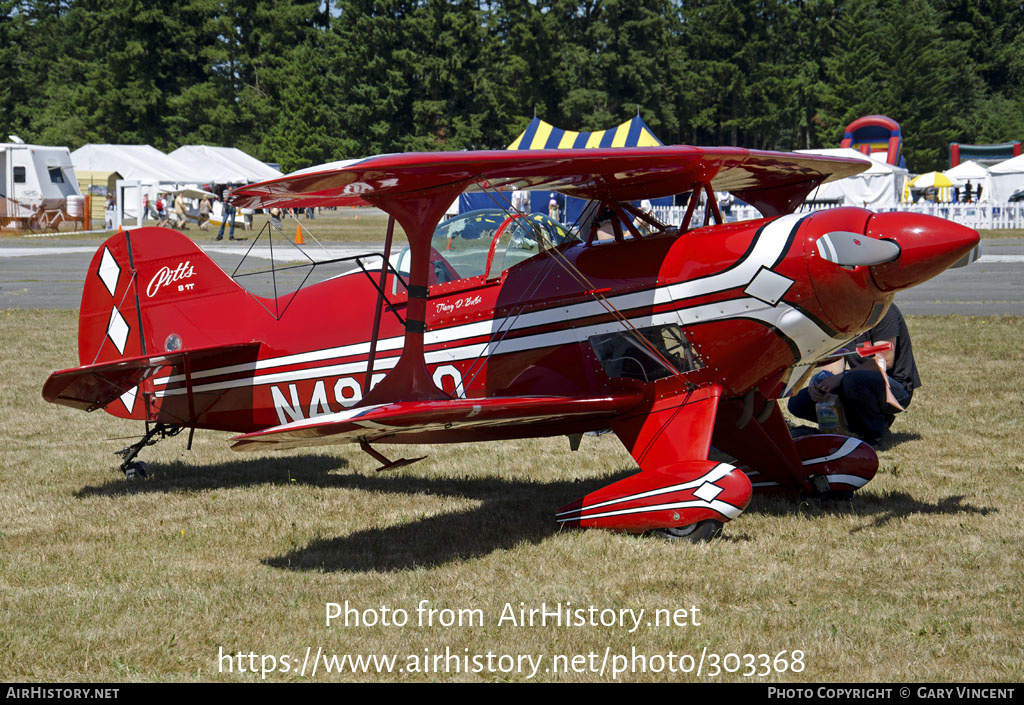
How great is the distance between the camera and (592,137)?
33219 millimetres

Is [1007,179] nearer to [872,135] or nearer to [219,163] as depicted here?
[872,135]

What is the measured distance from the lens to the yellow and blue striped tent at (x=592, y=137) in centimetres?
3197

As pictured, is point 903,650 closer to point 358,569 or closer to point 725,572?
point 725,572

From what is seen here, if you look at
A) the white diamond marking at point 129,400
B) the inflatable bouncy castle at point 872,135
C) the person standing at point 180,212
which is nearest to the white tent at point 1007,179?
the inflatable bouncy castle at point 872,135

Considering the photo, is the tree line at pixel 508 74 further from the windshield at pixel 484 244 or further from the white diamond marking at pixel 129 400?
the white diamond marking at pixel 129 400

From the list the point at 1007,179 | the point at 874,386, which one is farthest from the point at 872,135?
the point at 874,386

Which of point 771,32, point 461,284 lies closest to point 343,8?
point 771,32

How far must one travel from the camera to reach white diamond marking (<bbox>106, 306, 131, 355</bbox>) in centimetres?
790

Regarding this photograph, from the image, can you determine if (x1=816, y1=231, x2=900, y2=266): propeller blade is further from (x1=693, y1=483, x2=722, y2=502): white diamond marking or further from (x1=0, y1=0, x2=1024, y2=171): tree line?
(x1=0, y1=0, x2=1024, y2=171): tree line

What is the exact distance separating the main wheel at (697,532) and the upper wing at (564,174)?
2.21m

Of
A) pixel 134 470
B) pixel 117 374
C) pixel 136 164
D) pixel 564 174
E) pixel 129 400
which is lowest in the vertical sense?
pixel 134 470

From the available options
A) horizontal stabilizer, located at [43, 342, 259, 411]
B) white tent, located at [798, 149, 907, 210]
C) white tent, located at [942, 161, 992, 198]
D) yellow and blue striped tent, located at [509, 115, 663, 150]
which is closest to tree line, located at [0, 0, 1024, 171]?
white tent, located at [942, 161, 992, 198]

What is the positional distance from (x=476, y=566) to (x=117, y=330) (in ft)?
12.7

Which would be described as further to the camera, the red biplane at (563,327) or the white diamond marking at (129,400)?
the white diamond marking at (129,400)
